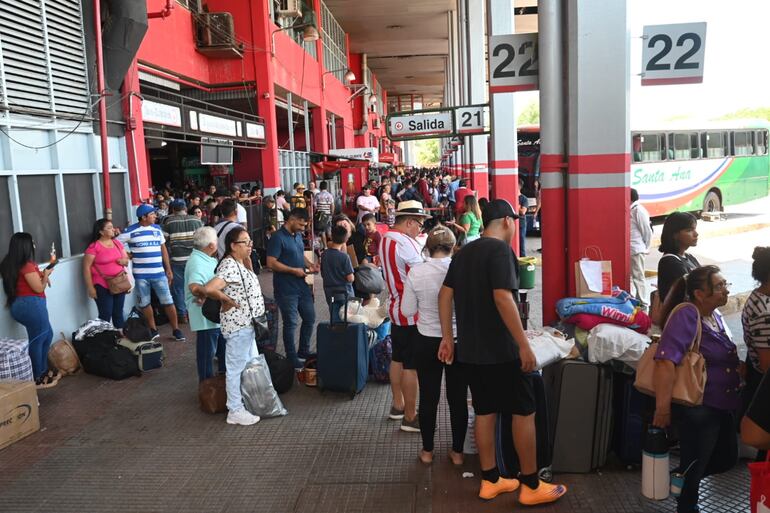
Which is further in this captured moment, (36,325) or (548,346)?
(36,325)

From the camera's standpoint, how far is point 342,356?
6.50m

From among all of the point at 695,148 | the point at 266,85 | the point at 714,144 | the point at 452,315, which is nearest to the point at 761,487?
the point at 452,315

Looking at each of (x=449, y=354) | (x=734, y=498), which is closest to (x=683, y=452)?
(x=734, y=498)

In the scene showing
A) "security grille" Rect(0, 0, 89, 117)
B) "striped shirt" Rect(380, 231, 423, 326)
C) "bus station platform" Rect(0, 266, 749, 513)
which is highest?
"security grille" Rect(0, 0, 89, 117)

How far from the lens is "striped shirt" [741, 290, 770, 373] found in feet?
12.7

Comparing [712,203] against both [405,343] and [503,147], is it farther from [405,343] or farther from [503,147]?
[405,343]

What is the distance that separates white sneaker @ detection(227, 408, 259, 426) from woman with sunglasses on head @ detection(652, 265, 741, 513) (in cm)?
354

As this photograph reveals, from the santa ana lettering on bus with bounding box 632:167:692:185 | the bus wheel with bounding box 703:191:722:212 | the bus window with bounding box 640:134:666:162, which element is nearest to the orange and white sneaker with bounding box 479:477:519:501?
the santa ana lettering on bus with bounding box 632:167:692:185

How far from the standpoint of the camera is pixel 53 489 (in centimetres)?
489

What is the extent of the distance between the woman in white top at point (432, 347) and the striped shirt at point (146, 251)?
16.6 ft

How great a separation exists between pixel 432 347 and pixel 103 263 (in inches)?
208

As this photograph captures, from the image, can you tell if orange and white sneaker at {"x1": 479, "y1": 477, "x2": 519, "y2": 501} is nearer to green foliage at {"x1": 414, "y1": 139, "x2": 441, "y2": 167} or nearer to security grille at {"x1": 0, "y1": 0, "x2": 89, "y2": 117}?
security grille at {"x1": 0, "y1": 0, "x2": 89, "y2": 117}

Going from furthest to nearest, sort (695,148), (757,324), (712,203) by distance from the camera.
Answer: (712,203) < (695,148) < (757,324)

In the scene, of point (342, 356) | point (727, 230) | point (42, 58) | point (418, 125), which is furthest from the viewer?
point (727, 230)
